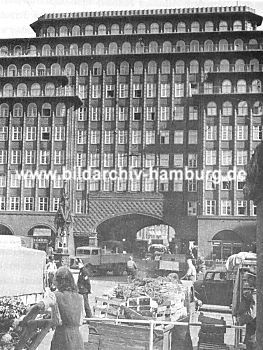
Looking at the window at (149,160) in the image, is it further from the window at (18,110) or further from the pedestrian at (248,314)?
the pedestrian at (248,314)

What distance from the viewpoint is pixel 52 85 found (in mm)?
43625

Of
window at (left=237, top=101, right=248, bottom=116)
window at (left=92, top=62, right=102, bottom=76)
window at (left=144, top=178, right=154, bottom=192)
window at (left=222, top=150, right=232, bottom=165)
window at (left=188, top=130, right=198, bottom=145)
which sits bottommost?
window at (left=144, top=178, right=154, bottom=192)

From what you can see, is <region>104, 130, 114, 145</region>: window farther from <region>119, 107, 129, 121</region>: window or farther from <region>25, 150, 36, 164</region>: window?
<region>25, 150, 36, 164</region>: window

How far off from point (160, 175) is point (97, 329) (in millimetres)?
35419

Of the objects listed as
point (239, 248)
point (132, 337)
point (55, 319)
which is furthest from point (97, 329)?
point (239, 248)

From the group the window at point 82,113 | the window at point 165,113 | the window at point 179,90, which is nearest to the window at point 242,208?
the window at point 165,113

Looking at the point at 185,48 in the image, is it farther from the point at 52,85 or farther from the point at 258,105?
the point at 52,85

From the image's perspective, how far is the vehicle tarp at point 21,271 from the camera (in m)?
9.49

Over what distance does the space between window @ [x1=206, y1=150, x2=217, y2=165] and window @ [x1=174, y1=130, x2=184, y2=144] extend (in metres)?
2.56

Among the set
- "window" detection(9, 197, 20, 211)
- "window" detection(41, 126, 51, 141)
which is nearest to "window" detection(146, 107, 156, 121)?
"window" detection(41, 126, 51, 141)

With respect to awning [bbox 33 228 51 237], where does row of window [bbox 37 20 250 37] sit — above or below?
above

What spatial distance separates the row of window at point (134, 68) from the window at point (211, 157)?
21.1 ft

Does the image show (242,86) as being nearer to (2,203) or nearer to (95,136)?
(95,136)

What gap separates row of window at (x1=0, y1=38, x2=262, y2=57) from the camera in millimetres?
42750
